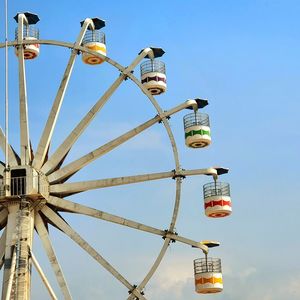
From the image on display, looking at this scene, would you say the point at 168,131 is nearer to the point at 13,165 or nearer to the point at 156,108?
the point at 156,108

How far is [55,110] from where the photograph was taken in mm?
53875

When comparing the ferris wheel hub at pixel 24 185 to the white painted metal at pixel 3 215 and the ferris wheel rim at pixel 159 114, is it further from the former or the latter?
the ferris wheel rim at pixel 159 114

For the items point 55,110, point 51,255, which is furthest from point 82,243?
point 55,110

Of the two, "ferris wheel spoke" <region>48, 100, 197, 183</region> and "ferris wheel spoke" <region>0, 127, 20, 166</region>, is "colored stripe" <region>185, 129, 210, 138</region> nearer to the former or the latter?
"ferris wheel spoke" <region>48, 100, 197, 183</region>

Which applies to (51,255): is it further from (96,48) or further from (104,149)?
(96,48)

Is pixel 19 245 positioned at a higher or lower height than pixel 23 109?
lower

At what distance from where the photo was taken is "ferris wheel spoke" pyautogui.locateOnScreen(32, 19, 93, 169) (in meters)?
52.7

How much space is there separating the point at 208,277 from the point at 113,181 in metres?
6.80

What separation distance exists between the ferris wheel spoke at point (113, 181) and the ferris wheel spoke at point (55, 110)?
1.63m

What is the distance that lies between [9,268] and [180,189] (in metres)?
9.35

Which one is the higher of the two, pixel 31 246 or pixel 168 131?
pixel 168 131

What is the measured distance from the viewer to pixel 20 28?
185 ft

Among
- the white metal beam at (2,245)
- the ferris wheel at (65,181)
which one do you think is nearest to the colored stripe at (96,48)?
the ferris wheel at (65,181)

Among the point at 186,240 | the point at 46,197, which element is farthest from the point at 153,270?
the point at 46,197
